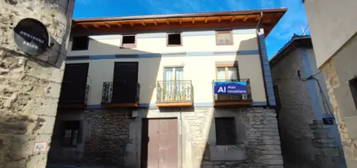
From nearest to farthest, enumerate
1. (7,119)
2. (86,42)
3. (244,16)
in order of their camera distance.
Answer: (7,119), (244,16), (86,42)

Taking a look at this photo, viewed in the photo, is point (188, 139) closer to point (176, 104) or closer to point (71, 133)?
point (176, 104)

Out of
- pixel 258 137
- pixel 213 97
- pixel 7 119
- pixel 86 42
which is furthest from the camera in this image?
pixel 86 42

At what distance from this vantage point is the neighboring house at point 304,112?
8219mm

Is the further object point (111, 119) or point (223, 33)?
point (223, 33)

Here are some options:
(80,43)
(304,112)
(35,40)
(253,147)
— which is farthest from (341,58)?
(80,43)

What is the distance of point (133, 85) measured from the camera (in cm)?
900

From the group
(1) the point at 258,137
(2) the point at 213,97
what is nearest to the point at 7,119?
(2) the point at 213,97

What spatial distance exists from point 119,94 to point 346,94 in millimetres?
7827

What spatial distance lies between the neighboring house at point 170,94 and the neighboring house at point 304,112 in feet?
6.91

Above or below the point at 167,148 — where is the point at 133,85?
above

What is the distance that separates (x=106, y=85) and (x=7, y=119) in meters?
6.61

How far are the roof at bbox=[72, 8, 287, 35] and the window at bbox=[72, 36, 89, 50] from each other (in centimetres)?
30

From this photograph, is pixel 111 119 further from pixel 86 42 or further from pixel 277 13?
pixel 277 13

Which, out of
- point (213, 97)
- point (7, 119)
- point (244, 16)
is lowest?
point (7, 119)
